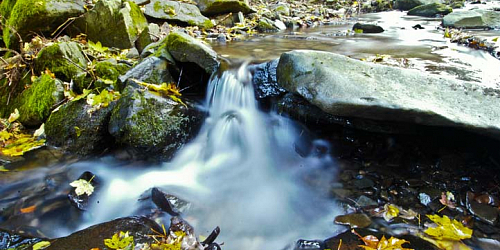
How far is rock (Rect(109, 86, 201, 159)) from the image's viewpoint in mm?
3568

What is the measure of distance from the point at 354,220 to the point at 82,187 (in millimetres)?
2958

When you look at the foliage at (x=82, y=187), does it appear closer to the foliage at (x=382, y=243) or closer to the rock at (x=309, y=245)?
the rock at (x=309, y=245)

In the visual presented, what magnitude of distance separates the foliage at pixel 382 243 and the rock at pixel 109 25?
5.68 meters

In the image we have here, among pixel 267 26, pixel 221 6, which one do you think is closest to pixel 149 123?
pixel 267 26

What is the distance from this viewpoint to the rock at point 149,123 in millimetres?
3568

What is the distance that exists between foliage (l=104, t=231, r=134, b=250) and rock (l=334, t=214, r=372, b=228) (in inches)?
75.2

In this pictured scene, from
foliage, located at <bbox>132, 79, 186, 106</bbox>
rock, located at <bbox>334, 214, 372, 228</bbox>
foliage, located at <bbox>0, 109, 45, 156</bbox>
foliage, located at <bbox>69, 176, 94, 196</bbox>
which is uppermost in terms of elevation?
foliage, located at <bbox>132, 79, 186, 106</bbox>

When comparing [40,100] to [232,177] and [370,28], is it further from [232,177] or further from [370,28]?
[370,28]

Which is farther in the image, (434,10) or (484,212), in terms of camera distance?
(434,10)

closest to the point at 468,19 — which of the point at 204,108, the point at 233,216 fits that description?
the point at 204,108

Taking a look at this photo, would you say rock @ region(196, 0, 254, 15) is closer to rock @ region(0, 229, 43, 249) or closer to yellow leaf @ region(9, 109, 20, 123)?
yellow leaf @ region(9, 109, 20, 123)

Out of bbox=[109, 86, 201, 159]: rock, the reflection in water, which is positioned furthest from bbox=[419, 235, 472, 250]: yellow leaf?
bbox=[109, 86, 201, 159]: rock

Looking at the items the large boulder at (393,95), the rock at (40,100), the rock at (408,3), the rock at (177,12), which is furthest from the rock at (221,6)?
the rock at (408,3)

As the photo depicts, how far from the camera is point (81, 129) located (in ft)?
12.8
